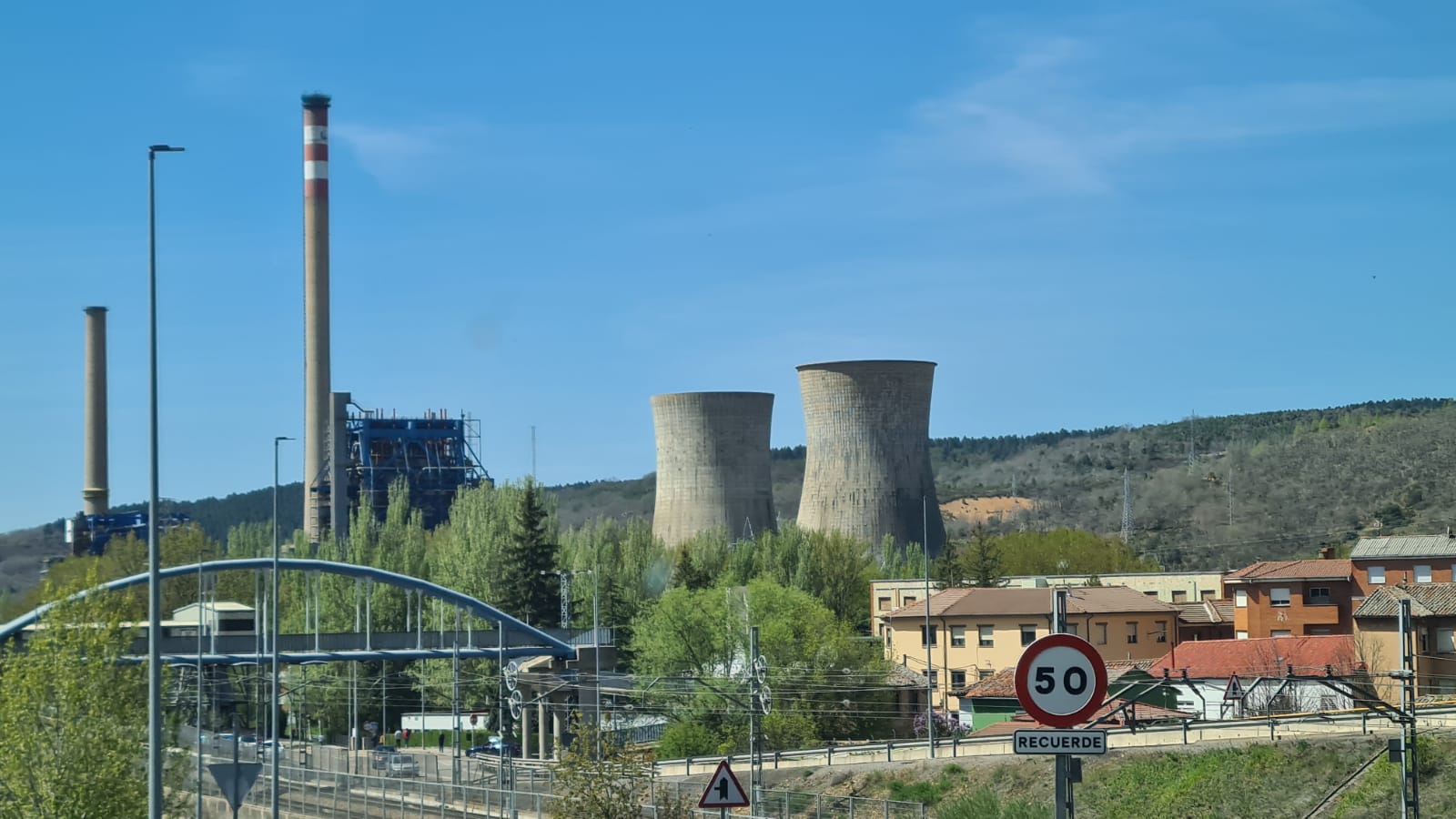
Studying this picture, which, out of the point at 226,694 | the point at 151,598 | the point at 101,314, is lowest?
the point at 226,694

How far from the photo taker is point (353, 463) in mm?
100125

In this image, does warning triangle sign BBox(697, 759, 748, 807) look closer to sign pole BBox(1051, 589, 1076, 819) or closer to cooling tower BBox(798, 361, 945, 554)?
sign pole BBox(1051, 589, 1076, 819)

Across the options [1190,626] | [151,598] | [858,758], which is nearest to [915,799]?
[858,758]

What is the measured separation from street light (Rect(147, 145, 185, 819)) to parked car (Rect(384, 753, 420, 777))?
1257 inches

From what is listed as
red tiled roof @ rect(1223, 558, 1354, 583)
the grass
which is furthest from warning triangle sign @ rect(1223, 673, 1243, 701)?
red tiled roof @ rect(1223, 558, 1354, 583)

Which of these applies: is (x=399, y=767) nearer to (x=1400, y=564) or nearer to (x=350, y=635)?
(x=350, y=635)

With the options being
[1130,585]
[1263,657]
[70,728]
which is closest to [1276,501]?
[1130,585]

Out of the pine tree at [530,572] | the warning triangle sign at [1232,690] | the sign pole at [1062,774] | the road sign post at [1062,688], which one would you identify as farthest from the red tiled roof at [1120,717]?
the road sign post at [1062,688]

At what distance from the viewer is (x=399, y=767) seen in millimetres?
48500

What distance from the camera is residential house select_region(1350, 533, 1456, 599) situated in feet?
211

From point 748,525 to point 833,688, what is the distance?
25.4 metres

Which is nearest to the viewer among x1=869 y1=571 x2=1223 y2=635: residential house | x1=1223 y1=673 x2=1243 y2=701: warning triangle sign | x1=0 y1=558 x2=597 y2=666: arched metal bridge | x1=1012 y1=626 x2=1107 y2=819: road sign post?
x1=1012 y1=626 x2=1107 y2=819: road sign post

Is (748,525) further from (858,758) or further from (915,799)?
(915,799)

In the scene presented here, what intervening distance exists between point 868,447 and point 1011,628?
553 inches
